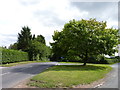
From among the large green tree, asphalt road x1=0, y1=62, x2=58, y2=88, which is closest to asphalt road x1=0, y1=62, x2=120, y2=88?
asphalt road x1=0, y1=62, x2=58, y2=88

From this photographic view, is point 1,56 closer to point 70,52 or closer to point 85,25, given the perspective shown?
point 70,52

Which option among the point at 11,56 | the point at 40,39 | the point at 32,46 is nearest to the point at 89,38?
the point at 11,56

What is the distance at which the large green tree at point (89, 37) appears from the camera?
59.9 feet

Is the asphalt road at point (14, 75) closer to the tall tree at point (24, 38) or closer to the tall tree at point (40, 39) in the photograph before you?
the tall tree at point (24, 38)

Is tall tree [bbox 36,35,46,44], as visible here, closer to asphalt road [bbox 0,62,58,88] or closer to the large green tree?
the large green tree

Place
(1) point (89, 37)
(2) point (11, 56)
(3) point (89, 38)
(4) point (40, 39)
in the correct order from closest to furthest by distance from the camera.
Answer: (3) point (89, 38)
(1) point (89, 37)
(2) point (11, 56)
(4) point (40, 39)

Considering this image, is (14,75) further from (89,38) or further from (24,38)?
(24,38)

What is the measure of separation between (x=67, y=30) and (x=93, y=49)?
4.34 meters

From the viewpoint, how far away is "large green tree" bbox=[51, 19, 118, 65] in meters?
18.3

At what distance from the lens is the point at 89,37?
18.5 m

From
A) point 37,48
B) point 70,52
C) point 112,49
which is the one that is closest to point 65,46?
point 70,52

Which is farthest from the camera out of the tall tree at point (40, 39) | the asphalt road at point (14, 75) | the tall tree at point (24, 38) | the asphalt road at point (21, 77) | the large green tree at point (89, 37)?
the tall tree at point (40, 39)

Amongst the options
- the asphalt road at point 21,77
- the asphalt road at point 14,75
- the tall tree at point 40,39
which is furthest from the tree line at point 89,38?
the tall tree at point 40,39

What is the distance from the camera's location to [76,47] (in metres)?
19.9
